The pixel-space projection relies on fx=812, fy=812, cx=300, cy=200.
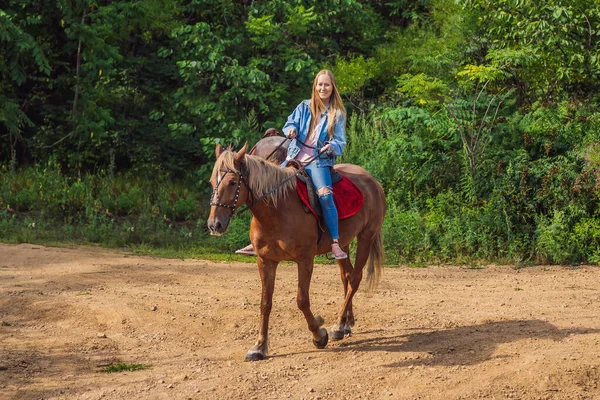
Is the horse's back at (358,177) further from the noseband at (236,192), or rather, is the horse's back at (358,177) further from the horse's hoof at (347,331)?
the noseband at (236,192)

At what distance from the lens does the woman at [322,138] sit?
25.1ft

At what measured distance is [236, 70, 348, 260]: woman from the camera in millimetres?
7664

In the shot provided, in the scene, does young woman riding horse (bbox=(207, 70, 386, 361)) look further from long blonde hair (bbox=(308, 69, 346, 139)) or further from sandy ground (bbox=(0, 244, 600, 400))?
sandy ground (bbox=(0, 244, 600, 400))

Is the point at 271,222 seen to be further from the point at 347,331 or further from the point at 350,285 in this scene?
the point at 347,331

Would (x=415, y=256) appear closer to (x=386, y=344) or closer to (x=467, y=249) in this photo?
(x=467, y=249)

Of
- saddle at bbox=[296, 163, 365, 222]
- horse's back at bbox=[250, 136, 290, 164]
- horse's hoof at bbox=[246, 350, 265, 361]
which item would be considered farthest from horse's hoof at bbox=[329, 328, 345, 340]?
horse's back at bbox=[250, 136, 290, 164]

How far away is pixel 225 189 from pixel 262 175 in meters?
0.45

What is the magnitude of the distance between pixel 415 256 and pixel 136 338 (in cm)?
591

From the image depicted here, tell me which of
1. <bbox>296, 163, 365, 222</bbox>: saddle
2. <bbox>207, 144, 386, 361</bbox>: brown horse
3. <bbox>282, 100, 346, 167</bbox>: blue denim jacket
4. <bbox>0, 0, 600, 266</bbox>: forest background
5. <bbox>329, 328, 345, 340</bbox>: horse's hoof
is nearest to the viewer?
→ <bbox>207, 144, 386, 361</bbox>: brown horse

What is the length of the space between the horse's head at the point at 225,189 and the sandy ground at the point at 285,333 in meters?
1.32

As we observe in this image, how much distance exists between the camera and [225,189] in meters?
6.88

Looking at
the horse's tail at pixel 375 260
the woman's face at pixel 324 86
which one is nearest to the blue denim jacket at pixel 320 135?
the woman's face at pixel 324 86

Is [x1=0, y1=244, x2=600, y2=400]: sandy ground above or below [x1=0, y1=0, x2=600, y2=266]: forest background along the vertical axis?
below

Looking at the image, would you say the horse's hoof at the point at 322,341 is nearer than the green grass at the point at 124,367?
No
